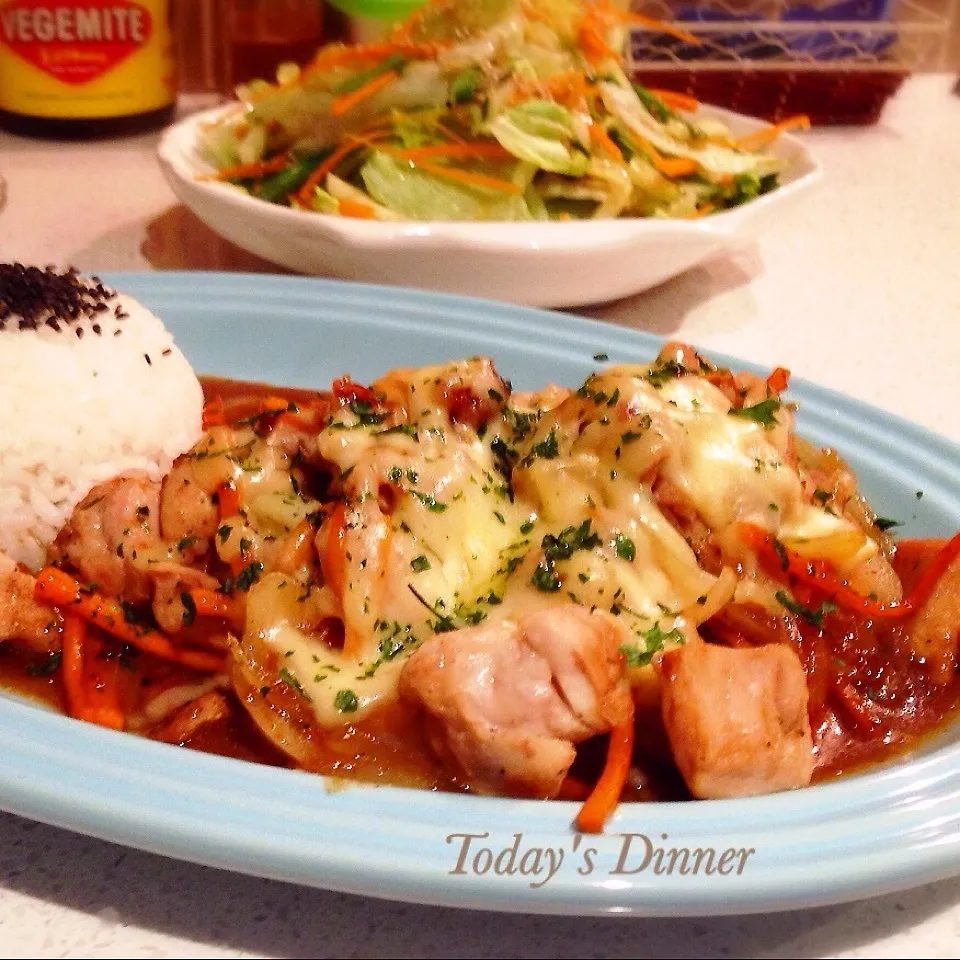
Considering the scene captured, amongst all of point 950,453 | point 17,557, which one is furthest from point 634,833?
point 17,557

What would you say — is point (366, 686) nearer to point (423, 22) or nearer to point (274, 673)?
point (274, 673)

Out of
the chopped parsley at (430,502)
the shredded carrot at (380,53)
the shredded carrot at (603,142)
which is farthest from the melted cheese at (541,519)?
the shredded carrot at (380,53)

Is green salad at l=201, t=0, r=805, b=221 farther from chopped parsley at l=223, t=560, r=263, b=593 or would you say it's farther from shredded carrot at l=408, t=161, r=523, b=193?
chopped parsley at l=223, t=560, r=263, b=593

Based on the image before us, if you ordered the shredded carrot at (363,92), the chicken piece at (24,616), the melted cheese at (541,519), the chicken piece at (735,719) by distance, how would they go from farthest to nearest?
the shredded carrot at (363,92) → the chicken piece at (24,616) → the melted cheese at (541,519) → the chicken piece at (735,719)

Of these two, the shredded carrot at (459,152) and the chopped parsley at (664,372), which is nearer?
the chopped parsley at (664,372)

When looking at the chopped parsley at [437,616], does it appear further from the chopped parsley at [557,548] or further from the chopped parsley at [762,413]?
the chopped parsley at [762,413]

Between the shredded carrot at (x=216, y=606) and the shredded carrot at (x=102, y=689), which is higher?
the shredded carrot at (x=216, y=606)

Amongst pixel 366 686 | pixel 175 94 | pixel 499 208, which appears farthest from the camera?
pixel 175 94

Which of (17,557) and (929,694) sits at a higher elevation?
(929,694)
